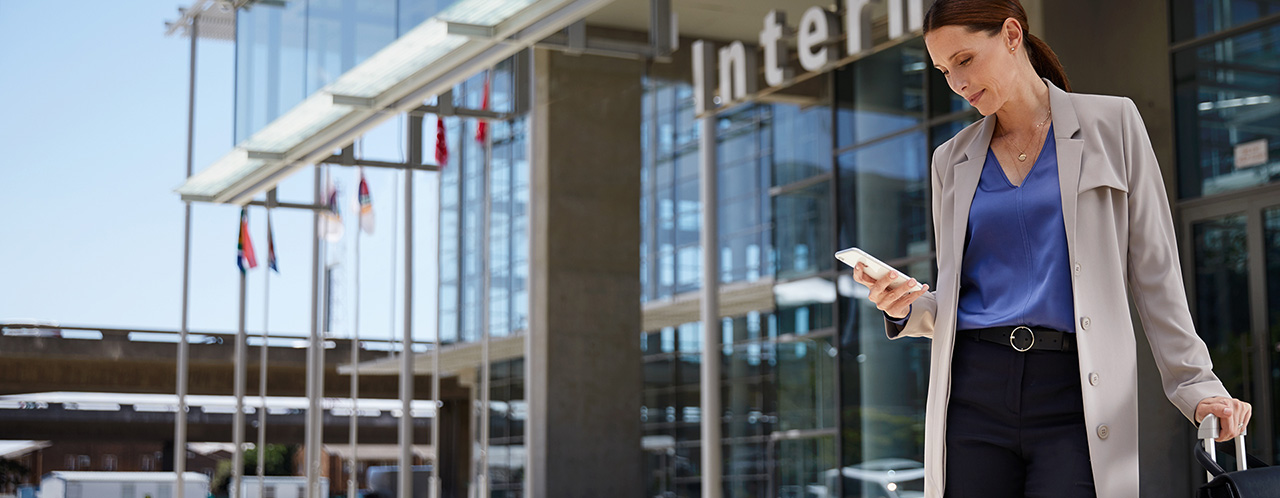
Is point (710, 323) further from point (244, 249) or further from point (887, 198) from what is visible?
point (244, 249)

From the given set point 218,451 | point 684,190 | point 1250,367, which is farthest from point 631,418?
→ point 218,451

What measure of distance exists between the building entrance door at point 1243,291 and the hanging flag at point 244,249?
14.6 m

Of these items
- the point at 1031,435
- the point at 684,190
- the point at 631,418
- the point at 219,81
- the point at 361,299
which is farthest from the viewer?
the point at 361,299

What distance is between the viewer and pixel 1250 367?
901 cm

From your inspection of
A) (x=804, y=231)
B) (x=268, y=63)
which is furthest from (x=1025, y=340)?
(x=804, y=231)

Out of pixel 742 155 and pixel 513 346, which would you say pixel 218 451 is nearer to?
pixel 513 346

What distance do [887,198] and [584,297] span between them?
8230 millimetres

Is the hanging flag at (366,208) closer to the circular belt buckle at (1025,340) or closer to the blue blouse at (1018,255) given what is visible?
the blue blouse at (1018,255)

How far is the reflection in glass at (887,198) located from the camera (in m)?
12.0

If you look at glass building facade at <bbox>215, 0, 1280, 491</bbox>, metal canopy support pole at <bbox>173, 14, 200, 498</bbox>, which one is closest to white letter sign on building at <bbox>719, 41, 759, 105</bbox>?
glass building facade at <bbox>215, 0, 1280, 491</bbox>

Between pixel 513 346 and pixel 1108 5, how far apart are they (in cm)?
1659

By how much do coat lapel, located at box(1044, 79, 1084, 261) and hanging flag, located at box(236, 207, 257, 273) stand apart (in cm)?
1906

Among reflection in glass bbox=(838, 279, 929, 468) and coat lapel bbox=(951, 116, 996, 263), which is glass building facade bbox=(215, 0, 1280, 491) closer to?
reflection in glass bbox=(838, 279, 929, 468)

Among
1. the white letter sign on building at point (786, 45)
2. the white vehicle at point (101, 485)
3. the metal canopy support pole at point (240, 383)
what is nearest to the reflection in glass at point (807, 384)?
the white letter sign on building at point (786, 45)
